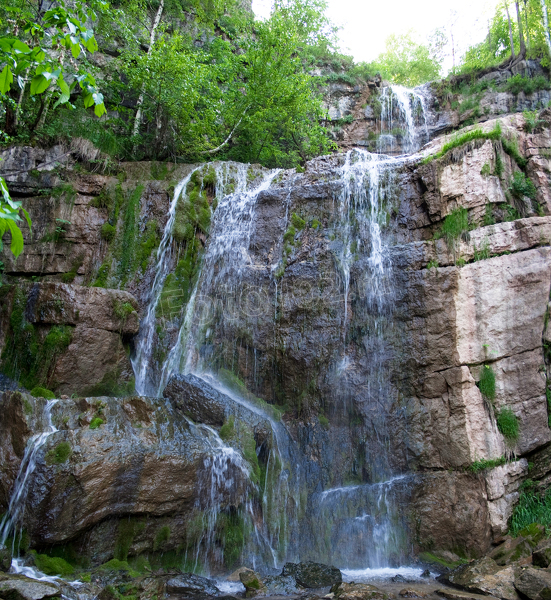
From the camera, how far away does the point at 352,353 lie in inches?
333

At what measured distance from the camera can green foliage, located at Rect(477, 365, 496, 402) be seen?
7520 mm

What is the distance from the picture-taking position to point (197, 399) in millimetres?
7758

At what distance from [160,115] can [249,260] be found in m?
5.96

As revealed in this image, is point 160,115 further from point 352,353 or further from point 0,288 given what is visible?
point 352,353

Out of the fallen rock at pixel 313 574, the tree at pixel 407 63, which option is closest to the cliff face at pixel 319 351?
the fallen rock at pixel 313 574

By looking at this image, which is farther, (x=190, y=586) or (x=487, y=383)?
(x=487, y=383)

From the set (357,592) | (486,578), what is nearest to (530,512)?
(486,578)

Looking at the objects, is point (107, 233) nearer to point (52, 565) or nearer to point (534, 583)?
point (52, 565)

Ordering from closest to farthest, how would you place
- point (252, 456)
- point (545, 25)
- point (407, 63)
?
point (252, 456), point (545, 25), point (407, 63)

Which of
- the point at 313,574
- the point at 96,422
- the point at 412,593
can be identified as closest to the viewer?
the point at 412,593

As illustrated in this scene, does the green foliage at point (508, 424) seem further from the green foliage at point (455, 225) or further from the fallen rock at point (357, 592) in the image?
the fallen rock at point (357, 592)

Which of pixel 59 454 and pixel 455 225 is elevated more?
pixel 455 225

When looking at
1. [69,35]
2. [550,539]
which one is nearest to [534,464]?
[550,539]

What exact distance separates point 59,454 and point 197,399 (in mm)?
2304
